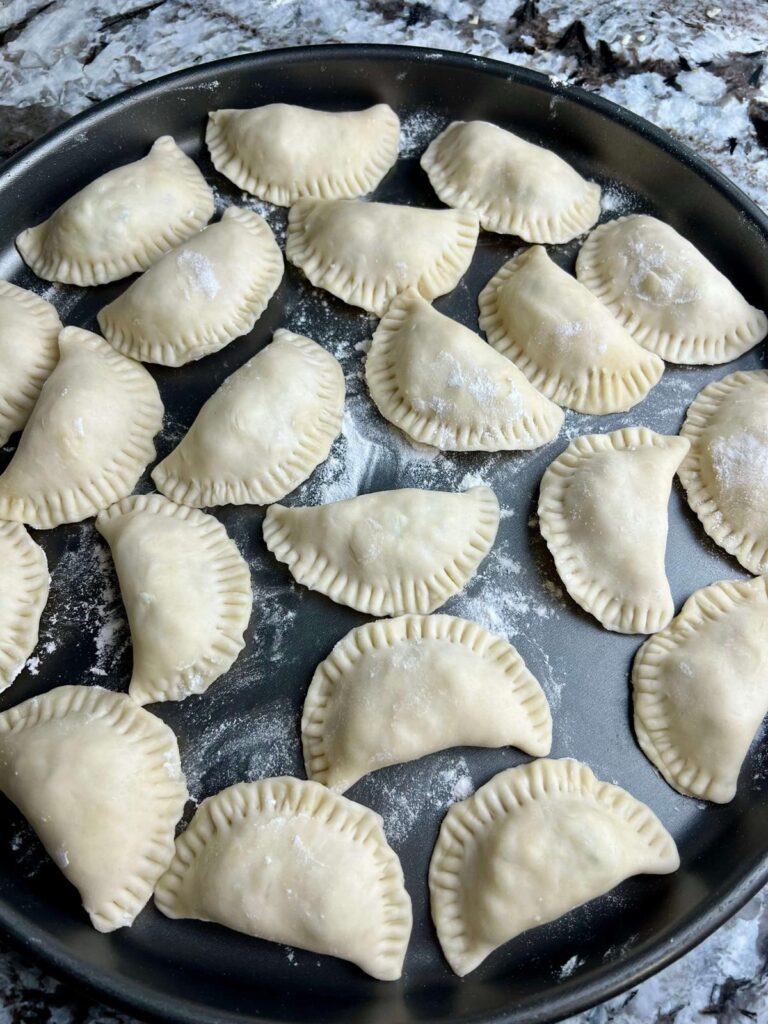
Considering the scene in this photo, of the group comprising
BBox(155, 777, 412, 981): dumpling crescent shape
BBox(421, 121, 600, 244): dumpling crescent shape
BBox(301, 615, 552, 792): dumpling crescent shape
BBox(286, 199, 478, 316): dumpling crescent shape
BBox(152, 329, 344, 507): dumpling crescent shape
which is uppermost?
BBox(421, 121, 600, 244): dumpling crescent shape

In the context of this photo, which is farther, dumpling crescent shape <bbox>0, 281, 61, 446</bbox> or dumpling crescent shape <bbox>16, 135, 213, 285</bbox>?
dumpling crescent shape <bbox>16, 135, 213, 285</bbox>

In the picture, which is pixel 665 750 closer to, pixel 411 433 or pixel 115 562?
pixel 411 433

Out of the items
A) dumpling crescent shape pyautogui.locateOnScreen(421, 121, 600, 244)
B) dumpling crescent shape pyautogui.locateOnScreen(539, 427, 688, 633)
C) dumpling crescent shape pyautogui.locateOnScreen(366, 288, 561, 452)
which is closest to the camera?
dumpling crescent shape pyautogui.locateOnScreen(539, 427, 688, 633)

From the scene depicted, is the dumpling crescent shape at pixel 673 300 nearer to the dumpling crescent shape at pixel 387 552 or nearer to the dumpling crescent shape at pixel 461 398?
the dumpling crescent shape at pixel 461 398

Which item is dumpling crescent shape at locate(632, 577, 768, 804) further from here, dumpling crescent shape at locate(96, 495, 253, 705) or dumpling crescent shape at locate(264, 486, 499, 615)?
dumpling crescent shape at locate(96, 495, 253, 705)

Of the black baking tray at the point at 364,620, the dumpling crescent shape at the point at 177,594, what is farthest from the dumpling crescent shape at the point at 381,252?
the dumpling crescent shape at the point at 177,594

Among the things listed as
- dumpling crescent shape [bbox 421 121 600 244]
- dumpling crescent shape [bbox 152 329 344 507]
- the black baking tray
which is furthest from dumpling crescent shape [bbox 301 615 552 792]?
dumpling crescent shape [bbox 421 121 600 244]

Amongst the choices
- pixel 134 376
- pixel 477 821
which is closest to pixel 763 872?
pixel 477 821
